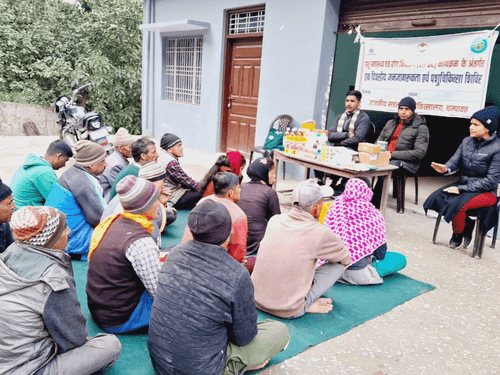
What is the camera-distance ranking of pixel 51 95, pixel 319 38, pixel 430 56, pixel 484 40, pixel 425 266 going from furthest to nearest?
pixel 51 95 < pixel 319 38 < pixel 430 56 < pixel 484 40 < pixel 425 266

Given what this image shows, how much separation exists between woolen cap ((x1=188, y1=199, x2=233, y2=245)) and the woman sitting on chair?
3.21m

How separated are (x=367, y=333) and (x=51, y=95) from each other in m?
13.0

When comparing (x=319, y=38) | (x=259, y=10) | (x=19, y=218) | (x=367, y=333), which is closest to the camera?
(x=19, y=218)

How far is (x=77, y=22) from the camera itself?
553 inches

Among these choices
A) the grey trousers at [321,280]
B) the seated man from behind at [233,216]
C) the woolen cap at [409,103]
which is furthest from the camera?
the woolen cap at [409,103]

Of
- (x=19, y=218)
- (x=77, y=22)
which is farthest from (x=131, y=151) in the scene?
(x=77, y=22)

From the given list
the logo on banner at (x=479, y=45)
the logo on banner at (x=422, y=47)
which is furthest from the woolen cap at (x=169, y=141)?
the logo on banner at (x=479, y=45)

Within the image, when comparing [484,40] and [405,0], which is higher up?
[405,0]

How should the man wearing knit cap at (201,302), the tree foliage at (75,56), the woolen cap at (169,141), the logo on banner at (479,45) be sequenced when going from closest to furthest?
1. the man wearing knit cap at (201,302)
2. the woolen cap at (169,141)
3. the logo on banner at (479,45)
4. the tree foliage at (75,56)

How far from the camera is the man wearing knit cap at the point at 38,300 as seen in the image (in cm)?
175

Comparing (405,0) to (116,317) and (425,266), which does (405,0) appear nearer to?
(425,266)

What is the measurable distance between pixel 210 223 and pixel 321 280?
1412mm

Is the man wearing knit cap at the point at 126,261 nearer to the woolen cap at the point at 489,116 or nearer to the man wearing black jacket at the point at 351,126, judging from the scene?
the woolen cap at the point at 489,116

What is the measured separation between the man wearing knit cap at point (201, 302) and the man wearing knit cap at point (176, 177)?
269 cm
